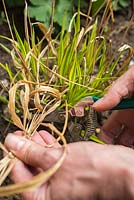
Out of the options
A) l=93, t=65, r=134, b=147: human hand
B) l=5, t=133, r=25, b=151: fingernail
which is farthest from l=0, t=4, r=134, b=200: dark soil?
l=5, t=133, r=25, b=151: fingernail

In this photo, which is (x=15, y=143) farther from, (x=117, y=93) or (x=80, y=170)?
(x=117, y=93)

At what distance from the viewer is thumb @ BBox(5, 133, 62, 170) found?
3.52 feet

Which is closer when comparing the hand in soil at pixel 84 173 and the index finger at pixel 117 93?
the hand in soil at pixel 84 173

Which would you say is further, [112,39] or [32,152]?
[112,39]

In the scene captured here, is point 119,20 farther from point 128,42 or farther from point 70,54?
point 70,54

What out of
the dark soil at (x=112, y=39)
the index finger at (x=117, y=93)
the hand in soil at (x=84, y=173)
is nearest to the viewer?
the hand in soil at (x=84, y=173)

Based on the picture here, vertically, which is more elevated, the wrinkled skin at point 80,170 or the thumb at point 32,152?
the thumb at point 32,152

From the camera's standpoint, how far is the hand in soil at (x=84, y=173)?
1.07 metres

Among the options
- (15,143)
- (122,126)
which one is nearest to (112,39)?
(122,126)

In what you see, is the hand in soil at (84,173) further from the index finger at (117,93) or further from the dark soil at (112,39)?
the dark soil at (112,39)

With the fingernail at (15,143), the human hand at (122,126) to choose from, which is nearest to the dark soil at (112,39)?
the human hand at (122,126)

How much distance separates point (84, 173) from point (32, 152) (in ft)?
0.42

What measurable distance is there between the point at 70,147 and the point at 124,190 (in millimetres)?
151

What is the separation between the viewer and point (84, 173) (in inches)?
42.0
